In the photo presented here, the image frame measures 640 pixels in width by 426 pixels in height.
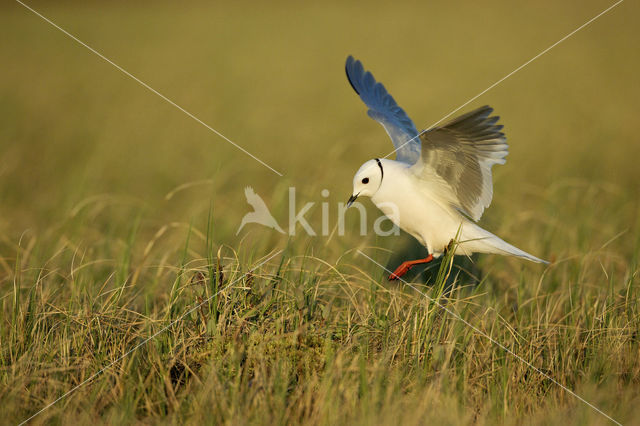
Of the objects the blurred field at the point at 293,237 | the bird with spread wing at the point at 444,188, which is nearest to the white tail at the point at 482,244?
the bird with spread wing at the point at 444,188

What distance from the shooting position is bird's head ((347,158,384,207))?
16.7 ft

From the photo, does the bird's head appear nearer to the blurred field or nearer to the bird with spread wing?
the bird with spread wing

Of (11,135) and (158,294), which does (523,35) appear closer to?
(11,135)

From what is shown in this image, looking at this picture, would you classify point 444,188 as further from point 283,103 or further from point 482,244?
point 283,103

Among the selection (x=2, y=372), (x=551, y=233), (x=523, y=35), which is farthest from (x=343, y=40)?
(x=2, y=372)

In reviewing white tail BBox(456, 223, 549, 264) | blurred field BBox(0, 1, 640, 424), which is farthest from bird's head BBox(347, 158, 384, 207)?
white tail BBox(456, 223, 549, 264)

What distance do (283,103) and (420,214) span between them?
1029 centimetres

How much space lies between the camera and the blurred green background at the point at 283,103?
896 cm

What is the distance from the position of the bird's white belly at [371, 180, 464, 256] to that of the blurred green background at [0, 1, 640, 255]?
4.56ft

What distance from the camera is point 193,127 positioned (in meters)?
13.6

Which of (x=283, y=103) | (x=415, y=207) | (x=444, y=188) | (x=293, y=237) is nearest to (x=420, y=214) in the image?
(x=415, y=207)

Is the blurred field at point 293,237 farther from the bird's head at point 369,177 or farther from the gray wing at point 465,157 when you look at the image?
the gray wing at point 465,157

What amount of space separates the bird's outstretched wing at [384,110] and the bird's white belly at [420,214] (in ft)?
2.71

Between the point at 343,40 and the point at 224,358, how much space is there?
17.7 meters
